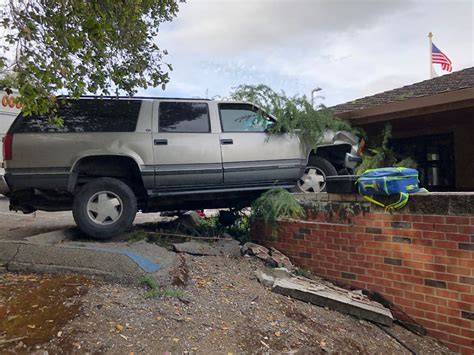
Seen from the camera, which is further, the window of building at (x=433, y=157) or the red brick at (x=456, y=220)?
the window of building at (x=433, y=157)

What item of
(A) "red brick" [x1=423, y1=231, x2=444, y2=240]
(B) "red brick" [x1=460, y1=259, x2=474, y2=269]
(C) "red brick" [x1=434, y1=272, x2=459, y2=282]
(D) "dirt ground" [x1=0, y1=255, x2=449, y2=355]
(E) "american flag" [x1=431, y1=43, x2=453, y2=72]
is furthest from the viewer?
(E) "american flag" [x1=431, y1=43, x2=453, y2=72]

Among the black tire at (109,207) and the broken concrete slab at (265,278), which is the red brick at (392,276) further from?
the black tire at (109,207)

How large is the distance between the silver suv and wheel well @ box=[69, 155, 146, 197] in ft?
0.04

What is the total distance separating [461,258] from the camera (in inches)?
154

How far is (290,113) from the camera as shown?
5781 millimetres

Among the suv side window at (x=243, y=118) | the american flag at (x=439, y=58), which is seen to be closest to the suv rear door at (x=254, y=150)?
the suv side window at (x=243, y=118)

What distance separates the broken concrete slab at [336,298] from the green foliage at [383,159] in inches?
106

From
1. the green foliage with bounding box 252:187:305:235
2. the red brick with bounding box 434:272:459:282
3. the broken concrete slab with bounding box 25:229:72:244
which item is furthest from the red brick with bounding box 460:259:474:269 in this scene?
the broken concrete slab with bounding box 25:229:72:244

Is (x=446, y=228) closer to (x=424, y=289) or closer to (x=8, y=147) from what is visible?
(x=424, y=289)

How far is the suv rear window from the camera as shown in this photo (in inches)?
191

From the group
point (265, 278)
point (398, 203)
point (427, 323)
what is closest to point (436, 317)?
point (427, 323)

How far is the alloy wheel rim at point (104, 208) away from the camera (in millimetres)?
4898

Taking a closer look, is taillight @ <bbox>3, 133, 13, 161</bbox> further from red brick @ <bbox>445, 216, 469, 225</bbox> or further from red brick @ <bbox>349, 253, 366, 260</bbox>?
red brick @ <bbox>445, 216, 469, 225</bbox>

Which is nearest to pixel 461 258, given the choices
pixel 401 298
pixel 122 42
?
pixel 401 298
